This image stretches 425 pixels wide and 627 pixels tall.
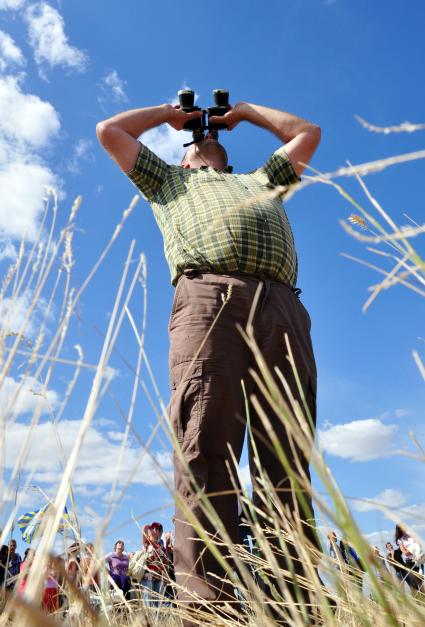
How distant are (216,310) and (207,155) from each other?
0.87 meters

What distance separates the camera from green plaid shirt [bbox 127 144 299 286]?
6.18ft

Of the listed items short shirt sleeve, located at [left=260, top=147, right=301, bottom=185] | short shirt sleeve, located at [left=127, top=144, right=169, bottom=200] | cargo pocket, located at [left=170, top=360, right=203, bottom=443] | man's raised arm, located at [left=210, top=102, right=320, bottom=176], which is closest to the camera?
cargo pocket, located at [left=170, top=360, right=203, bottom=443]

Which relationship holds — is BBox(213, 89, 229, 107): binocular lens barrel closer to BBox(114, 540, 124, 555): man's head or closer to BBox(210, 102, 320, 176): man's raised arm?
BBox(210, 102, 320, 176): man's raised arm

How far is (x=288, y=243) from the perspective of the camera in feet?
6.68

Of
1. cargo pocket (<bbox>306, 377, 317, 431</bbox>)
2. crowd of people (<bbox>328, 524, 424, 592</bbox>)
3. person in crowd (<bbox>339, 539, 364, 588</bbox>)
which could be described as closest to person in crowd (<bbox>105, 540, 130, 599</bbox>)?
cargo pocket (<bbox>306, 377, 317, 431</bbox>)

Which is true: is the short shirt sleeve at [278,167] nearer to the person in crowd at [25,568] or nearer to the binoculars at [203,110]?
the binoculars at [203,110]

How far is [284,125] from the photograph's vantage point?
98.5 inches

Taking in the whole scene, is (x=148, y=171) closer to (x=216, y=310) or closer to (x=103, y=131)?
(x=103, y=131)

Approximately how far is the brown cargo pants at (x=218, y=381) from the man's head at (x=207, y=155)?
0.69 metres

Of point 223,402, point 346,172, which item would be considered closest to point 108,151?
point 223,402

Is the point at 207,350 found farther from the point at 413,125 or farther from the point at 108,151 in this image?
the point at 413,125

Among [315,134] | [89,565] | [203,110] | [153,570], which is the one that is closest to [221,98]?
[203,110]

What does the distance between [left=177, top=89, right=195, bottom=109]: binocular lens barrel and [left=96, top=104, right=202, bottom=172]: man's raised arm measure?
6 centimetres

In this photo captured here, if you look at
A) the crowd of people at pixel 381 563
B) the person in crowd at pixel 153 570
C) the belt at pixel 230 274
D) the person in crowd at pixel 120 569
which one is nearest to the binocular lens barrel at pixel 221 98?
the belt at pixel 230 274
